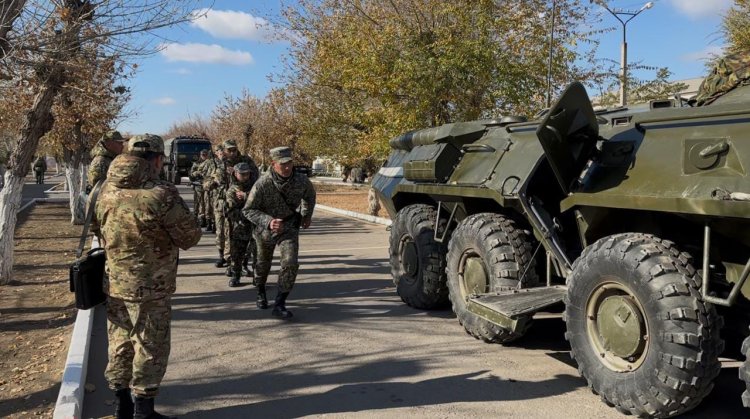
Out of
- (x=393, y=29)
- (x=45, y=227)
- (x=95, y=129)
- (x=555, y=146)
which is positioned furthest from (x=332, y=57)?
(x=555, y=146)

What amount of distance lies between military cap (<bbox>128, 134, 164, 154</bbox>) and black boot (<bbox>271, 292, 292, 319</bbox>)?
8.82ft

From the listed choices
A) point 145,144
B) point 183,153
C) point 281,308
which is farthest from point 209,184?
point 183,153

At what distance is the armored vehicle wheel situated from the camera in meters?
6.30

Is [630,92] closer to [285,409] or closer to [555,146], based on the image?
[555,146]

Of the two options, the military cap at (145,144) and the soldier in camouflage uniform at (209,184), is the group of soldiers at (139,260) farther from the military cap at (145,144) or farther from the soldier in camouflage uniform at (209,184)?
the soldier in camouflage uniform at (209,184)

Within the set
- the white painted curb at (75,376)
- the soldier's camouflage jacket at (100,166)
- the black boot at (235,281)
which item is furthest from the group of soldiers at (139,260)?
the black boot at (235,281)

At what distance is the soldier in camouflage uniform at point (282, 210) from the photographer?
6.21 meters

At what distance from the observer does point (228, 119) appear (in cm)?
4188

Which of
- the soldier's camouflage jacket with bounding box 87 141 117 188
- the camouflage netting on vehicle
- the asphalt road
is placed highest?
the camouflage netting on vehicle

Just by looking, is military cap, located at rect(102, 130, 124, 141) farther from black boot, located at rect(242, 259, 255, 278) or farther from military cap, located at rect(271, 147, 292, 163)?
black boot, located at rect(242, 259, 255, 278)

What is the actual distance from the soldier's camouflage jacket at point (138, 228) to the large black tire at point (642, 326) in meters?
2.48

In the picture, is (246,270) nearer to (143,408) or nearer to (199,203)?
(143,408)

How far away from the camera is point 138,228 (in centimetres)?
367

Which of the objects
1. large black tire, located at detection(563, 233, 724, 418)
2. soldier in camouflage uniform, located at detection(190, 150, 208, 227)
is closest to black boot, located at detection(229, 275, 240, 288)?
large black tire, located at detection(563, 233, 724, 418)
